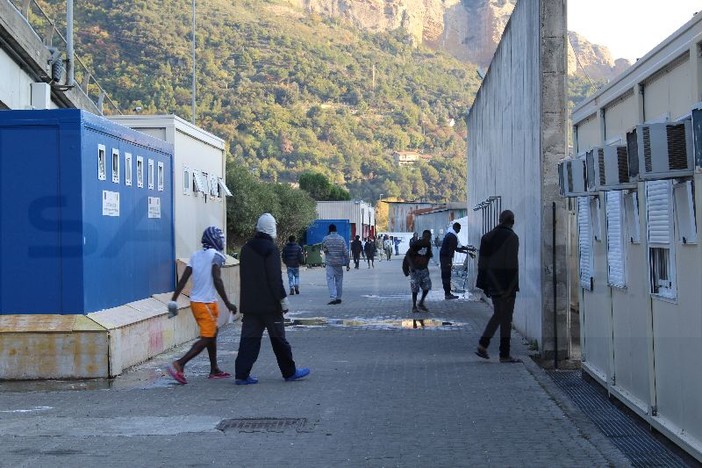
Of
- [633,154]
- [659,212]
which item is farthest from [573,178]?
[633,154]

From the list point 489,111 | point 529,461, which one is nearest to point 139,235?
point 529,461

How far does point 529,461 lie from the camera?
24.7ft

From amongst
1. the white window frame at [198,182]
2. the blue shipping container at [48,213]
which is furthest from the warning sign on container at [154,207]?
the white window frame at [198,182]

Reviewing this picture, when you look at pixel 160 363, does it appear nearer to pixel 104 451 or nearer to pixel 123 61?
pixel 104 451

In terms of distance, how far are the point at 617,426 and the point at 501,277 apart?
4.12 metres

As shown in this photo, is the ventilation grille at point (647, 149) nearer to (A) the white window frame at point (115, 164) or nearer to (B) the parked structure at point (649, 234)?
(B) the parked structure at point (649, 234)

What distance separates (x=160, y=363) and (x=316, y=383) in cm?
265

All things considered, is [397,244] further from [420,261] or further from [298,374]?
[298,374]

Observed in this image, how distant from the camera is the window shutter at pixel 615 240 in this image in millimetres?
9617

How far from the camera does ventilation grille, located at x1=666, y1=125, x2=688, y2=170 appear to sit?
22.6 ft

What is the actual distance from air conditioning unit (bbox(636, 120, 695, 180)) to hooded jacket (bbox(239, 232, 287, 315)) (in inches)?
211

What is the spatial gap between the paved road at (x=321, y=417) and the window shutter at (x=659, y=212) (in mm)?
1619

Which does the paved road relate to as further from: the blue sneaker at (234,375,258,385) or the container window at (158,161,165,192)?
the container window at (158,161,165,192)

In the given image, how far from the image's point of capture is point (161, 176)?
15.6m
